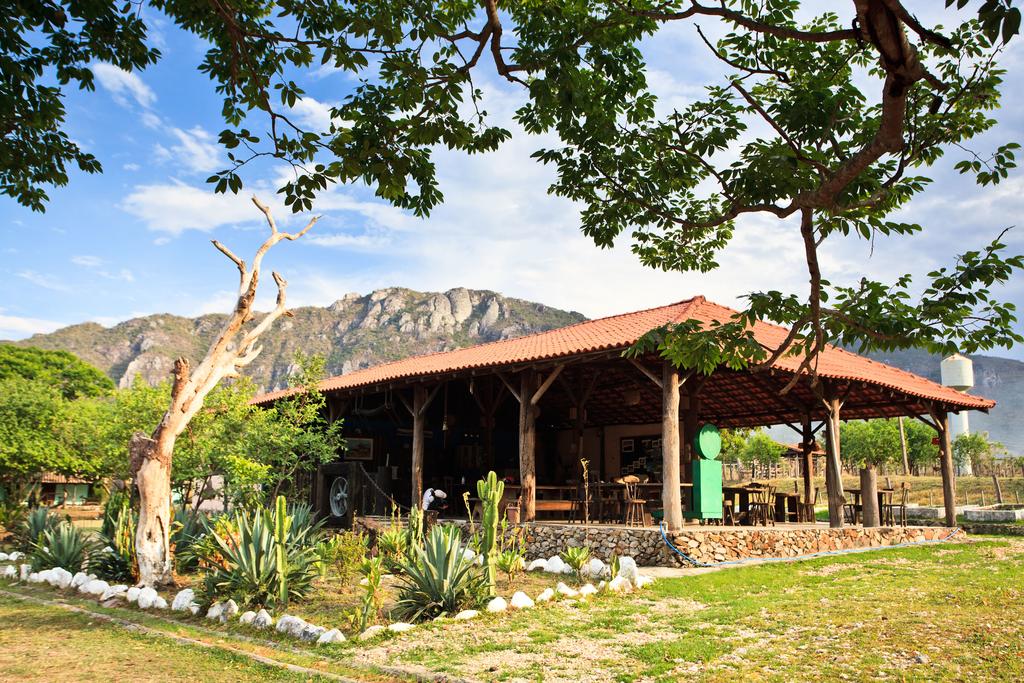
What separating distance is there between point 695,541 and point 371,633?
218 inches

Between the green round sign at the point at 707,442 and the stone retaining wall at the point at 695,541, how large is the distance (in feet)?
3.78

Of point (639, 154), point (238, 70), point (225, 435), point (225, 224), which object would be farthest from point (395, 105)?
point (225, 435)

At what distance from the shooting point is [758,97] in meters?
7.00

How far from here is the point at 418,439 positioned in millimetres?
14633

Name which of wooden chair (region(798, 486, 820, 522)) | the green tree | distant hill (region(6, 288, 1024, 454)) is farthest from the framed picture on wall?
distant hill (region(6, 288, 1024, 454))

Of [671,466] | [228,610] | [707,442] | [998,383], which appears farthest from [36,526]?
[998,383]

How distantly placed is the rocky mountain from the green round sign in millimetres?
73869

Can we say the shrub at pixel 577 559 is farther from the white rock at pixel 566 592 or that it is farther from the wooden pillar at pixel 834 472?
the wooden pillar at pixel 834 472

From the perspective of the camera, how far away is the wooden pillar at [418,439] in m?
14.3

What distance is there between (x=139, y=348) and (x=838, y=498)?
3639 inches

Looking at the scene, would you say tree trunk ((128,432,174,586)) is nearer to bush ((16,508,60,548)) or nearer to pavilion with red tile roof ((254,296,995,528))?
bush ((16,508,60,548))

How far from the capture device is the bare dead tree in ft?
31.5

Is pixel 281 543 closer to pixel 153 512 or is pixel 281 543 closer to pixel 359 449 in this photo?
pixel 153 512

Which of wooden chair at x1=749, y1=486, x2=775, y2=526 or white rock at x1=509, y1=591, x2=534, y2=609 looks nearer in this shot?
white rock at x1=509, y1=591, x2=534, y2=609
